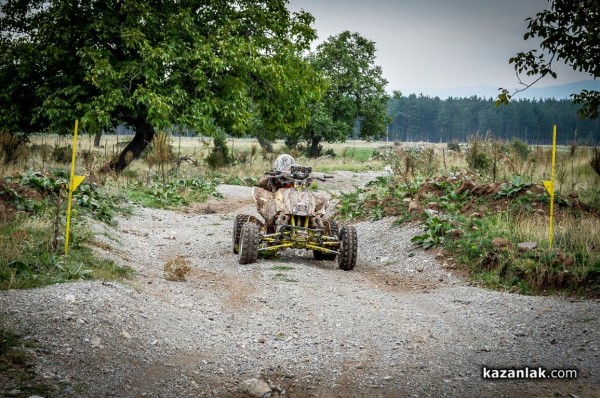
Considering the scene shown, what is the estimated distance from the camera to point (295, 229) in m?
10.4

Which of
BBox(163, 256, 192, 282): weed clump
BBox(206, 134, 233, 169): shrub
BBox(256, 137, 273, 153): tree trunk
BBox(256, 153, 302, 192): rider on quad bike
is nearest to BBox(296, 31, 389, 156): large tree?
BBox(256, 137, 273, 153): tree trunk

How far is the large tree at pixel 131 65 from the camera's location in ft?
65.6

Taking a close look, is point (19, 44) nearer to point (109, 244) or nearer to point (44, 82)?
point (44, 82)

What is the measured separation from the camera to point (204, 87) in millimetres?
21953

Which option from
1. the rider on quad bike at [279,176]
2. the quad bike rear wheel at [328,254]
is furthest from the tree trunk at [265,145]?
the quad bike rear wheel at [328,254]

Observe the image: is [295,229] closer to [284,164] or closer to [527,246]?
[284,164]

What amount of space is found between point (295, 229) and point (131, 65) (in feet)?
41.4

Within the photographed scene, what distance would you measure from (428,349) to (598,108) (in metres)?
6.85

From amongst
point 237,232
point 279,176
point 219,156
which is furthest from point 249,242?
point 219,156

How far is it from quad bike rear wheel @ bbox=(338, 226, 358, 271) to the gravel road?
227 millimetres

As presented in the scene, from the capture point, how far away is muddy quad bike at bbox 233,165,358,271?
10.2m

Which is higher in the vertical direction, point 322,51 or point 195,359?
point 322,51

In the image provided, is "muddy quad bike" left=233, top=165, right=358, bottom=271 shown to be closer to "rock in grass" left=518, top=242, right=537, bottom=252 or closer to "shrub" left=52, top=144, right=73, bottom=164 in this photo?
"rock in grass" left=518, top=242, right=537, bottom=252

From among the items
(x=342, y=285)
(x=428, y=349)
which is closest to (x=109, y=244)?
(x=342, y=285)
